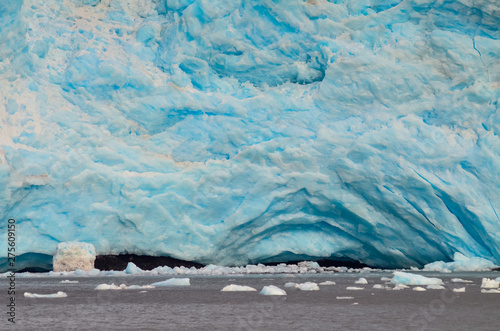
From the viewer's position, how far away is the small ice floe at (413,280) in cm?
1168

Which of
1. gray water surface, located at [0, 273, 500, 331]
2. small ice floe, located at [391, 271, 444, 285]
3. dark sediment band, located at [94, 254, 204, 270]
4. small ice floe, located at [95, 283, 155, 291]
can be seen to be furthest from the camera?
dark sediment band, located at [94, 254, 204, 270]

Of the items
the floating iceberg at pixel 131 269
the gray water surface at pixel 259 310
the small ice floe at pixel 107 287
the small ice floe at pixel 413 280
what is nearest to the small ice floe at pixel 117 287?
the small ice floe at pixel 107 287

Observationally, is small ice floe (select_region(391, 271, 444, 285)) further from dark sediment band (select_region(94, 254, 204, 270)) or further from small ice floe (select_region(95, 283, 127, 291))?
dark sediment band (select_region(94, 254, 204, 270))

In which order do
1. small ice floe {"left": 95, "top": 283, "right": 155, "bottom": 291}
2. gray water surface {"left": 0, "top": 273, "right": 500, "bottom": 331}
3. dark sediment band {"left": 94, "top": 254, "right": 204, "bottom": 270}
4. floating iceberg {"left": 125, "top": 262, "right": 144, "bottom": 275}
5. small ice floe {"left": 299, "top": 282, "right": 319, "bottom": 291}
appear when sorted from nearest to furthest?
gray water surface {"left": 0, "top": 273, "right": 500, "bottom": 331} < small ice floe {"left": 299, "top": 282, "right": 319, "bottom": 291} < small ice floe {"left": 95, "top": 283, "right": 155, "bottom": 291} < floating iceberg {"left": 125, "top": 262, "right": 144, "bottom": 275} < dark sediment band {"left": 94, "top": 254, "right": 204, "bottom": 270}

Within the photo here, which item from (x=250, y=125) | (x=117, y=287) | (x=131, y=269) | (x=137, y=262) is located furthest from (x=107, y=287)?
(x=250, y=125)

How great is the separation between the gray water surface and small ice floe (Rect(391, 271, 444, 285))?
29cm

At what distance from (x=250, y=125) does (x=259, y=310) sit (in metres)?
8.93

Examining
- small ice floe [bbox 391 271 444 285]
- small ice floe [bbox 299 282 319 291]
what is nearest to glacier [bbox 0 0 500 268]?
small ice floe [bbox 391 271 444 285]

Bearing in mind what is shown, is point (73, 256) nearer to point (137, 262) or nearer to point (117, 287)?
point (137, 262)

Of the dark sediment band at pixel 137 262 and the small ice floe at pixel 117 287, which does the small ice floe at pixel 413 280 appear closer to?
the small ice floe at pixel 117 287

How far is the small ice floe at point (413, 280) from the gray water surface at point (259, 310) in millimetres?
285

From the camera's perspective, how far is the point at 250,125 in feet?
55.6

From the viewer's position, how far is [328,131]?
16688 millimetres

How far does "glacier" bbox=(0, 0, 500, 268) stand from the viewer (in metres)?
16.0
